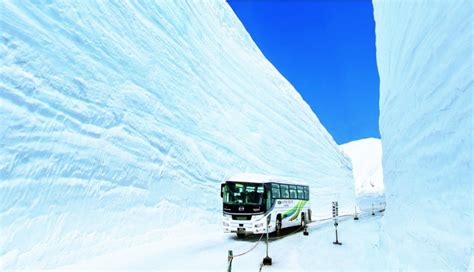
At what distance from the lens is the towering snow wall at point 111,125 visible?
371 inches

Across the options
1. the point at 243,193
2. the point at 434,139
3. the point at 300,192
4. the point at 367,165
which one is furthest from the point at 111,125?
the point at 367,165

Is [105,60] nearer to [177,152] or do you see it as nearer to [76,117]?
[76,117]

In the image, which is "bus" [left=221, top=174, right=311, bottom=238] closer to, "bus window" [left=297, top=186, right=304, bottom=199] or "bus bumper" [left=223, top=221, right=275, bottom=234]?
"bus bumper" [left=223, top=221, right=275, bottom=234]

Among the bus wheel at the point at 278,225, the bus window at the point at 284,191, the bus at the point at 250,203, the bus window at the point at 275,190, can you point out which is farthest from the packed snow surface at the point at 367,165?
the bus at the point at 250,203

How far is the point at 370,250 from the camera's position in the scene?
36.3 ft

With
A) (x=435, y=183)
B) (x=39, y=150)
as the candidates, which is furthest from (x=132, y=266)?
(x=435, y=183)

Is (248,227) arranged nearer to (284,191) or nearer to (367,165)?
(284,191)

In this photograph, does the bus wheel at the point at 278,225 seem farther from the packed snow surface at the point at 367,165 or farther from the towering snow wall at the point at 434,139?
the packed snow surface at the point at 367,165

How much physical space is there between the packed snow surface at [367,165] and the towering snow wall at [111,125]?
5313 centimetres

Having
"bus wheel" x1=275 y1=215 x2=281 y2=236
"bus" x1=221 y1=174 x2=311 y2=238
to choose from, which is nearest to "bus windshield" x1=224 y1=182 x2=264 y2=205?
"bus" x1=221 y1=174 x2=311 y2=238

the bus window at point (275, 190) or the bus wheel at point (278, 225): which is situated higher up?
the bus window at point (275, 190)

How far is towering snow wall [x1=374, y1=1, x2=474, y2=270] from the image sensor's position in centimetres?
415

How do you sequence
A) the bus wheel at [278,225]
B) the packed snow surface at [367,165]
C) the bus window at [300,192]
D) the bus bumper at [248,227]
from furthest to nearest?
the packed snow surface at [367,165], the bus window at [300,192], the bus wheel at [278,225], the bus bumper at [248,227]

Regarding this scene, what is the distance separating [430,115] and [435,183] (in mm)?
1167
